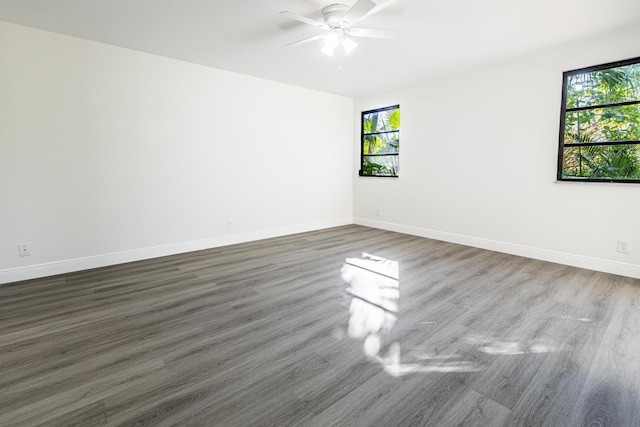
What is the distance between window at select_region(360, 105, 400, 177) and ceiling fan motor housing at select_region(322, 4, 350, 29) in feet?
9.54

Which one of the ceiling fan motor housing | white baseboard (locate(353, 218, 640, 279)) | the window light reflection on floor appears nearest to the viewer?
the window light reflection on floor

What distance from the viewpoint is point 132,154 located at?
12.7 ft

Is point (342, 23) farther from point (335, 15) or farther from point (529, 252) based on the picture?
point (529, 252)

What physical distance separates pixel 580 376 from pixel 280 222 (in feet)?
14.2

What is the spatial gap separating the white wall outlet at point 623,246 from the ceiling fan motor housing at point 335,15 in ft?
12.2

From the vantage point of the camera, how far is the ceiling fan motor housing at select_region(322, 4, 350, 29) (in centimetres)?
266

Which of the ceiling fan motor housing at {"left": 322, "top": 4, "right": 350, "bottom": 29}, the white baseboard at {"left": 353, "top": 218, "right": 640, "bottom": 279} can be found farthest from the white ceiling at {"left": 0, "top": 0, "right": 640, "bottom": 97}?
the white baseboard at {"left": 353, "top": 218, "right": 640, "bottom": 279}

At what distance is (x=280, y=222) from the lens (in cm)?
540

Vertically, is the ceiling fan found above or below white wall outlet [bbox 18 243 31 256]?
above

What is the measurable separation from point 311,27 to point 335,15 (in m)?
0.45

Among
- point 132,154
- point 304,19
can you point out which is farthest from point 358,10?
point 132,154

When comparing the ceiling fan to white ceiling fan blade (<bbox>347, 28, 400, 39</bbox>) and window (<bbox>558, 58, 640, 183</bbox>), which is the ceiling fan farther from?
window (<bbox>558, 58, 640, 183</bbox>)

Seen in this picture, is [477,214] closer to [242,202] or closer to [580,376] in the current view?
[580,376]

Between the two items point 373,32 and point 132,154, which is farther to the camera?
point 132,154
